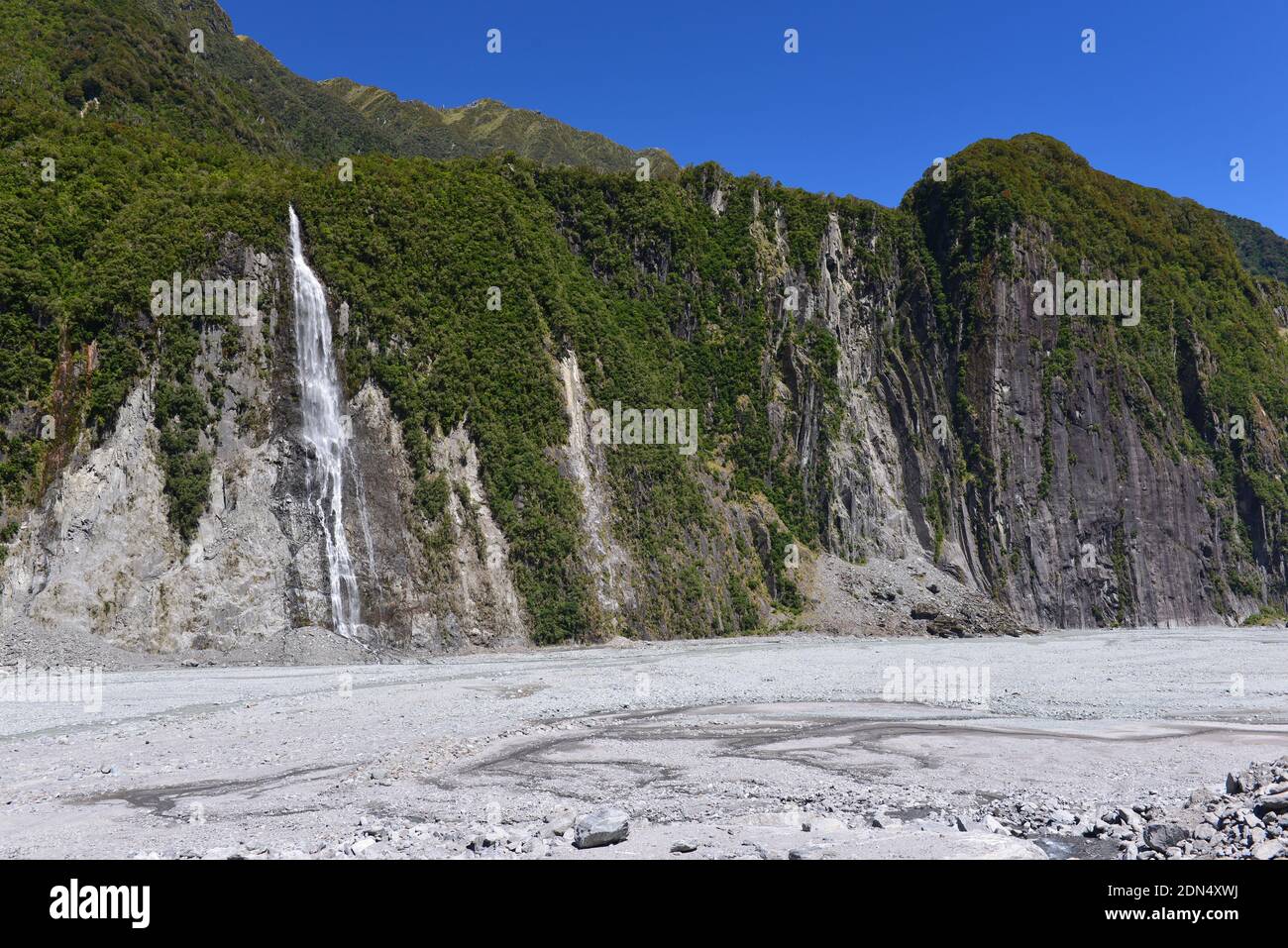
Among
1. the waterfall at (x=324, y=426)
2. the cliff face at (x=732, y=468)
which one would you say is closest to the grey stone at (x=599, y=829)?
the cliff face at (x=732, y=468)

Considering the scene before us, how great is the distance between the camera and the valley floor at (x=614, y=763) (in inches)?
378

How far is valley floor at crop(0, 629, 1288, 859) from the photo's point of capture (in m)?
9.60

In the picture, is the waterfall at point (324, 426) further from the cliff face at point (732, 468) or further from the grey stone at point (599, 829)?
the grey stone at point (599, 829)

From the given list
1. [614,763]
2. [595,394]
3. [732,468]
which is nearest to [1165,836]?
[614,763]

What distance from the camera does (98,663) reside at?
3127 centimetres

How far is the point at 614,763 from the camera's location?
1503cm

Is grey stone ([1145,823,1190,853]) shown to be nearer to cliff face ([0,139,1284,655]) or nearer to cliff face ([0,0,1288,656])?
cliff face ([0,139,1284,655])

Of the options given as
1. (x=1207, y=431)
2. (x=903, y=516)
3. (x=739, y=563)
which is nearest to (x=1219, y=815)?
(x=739, y=563)

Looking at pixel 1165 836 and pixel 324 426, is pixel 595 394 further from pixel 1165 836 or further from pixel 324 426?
pixel 1165 836

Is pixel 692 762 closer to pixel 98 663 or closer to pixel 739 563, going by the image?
pixel 98 663

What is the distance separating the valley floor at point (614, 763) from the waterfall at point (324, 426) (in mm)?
9323

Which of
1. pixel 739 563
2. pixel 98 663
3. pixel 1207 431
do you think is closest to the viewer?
pixel 98 663

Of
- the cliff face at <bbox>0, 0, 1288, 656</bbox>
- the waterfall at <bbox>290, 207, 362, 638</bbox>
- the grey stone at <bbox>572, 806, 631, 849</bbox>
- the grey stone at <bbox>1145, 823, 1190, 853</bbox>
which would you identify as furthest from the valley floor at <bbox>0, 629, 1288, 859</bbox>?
the cliff face at <bbox>0, 0, 1288, 656</bbox>
